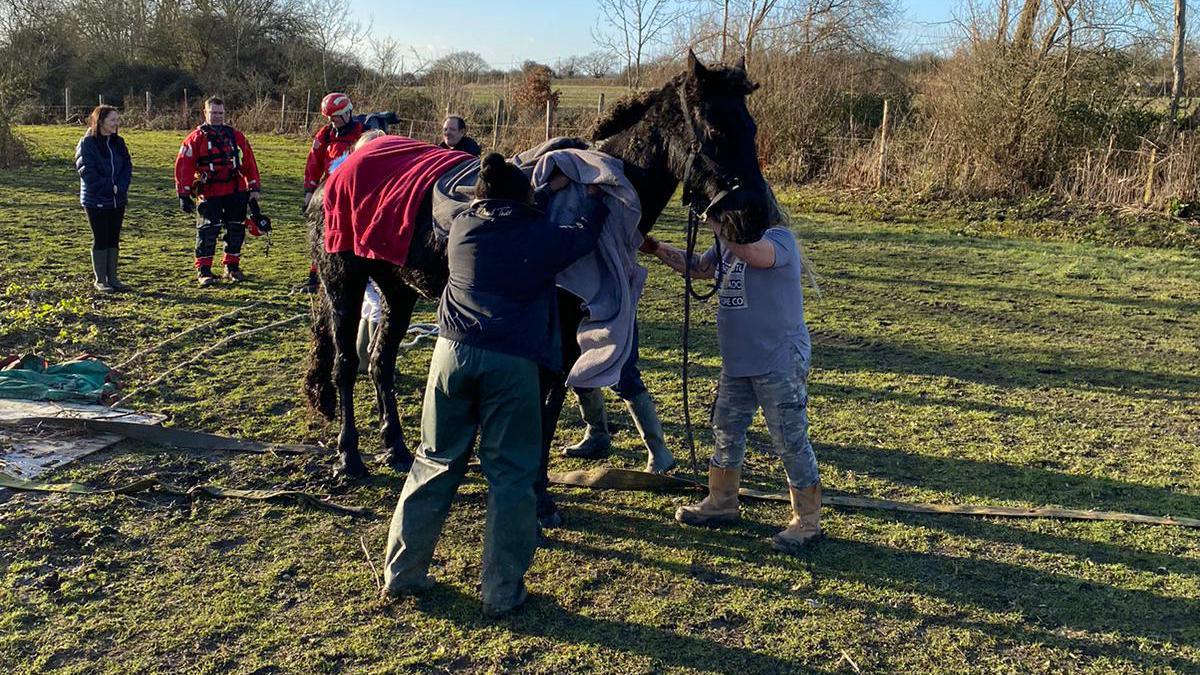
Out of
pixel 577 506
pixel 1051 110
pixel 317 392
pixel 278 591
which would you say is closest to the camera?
pixel 278 591

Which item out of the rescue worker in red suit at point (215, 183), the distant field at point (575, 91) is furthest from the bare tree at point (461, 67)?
the rescue worker in red suit at point (215, 183)

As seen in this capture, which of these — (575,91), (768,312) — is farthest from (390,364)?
(575,91)

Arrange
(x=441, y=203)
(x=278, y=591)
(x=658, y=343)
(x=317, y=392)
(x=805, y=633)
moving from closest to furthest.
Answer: (x=805, y=633) → (x=278, y=591) → (x=441, y=203) → (x=317, y=392) → (x=658, y=343)

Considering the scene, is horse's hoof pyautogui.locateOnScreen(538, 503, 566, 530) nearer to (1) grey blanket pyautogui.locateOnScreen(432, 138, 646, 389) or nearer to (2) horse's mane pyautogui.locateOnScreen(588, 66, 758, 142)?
(1) grey blanket pyautogui.locateOnScreen(432, 138, 646, 389)

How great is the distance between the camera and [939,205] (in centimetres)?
1634

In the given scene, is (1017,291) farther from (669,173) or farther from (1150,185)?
(669,173)

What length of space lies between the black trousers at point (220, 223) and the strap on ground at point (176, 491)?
5176mm

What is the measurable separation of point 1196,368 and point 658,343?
14.5ft

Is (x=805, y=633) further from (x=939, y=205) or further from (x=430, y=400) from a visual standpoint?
(x=939, y=205)

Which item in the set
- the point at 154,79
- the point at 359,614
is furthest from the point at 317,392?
the point at 154,79

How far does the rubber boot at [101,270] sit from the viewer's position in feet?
28.2

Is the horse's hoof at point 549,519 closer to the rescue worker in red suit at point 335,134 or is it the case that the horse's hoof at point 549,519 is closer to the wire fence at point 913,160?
the rescue worker in red suit at point 335,134

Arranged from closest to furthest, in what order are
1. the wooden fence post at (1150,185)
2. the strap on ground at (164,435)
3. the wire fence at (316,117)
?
1. the strap on ground at (164,435)
2. the wooden fence post at (1150,185)
3. the wire fence at (316,117)

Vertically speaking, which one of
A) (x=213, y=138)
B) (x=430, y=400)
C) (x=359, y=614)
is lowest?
(x=359, y=614)
